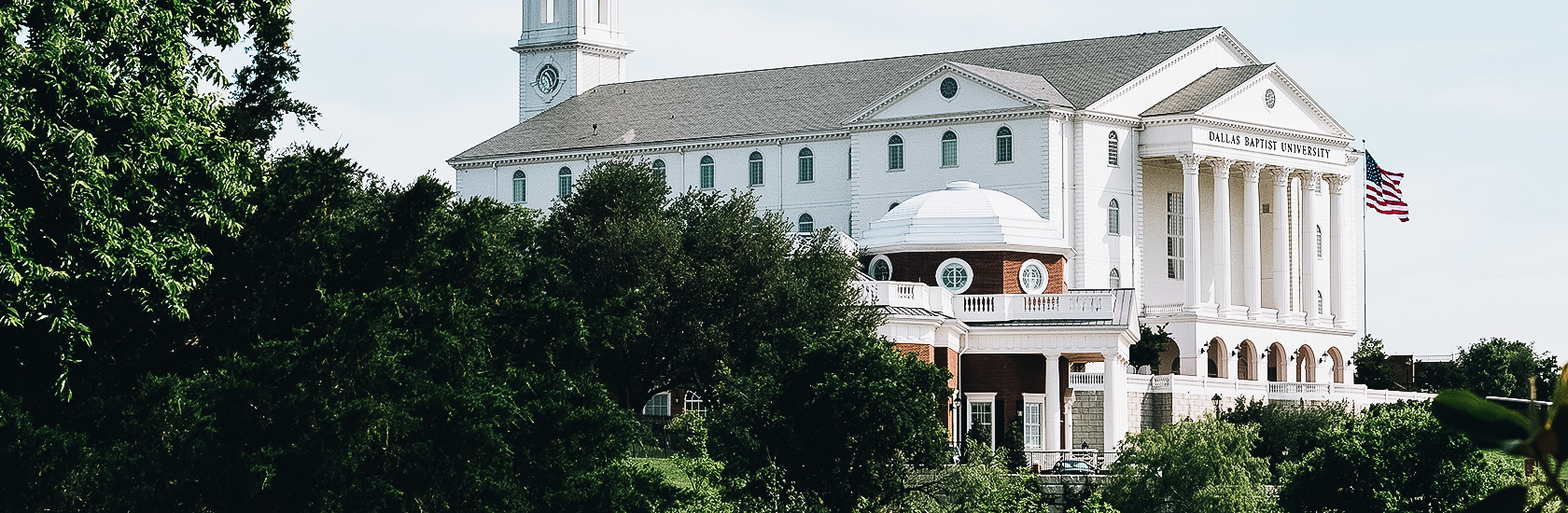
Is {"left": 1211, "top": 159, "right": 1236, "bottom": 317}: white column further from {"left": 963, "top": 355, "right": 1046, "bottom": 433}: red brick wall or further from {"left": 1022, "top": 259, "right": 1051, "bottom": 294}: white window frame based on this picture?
{"left": 963, "top": 355, "right": 1046, "bottom": 433}: red brick wall

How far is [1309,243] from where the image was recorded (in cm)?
10144

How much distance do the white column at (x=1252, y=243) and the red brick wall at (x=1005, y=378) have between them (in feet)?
125

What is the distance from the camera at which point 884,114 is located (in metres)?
95.7

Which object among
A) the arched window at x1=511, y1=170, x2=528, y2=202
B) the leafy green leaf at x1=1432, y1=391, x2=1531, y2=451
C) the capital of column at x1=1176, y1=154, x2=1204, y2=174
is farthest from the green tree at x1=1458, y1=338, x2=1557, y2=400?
the leafy green leaf at x1=1432, y1=391, x2=1531, y2=451

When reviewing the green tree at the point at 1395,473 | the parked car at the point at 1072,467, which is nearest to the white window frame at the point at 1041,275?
the parked car at the point at 1072,467

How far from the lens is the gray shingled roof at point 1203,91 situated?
93.8m

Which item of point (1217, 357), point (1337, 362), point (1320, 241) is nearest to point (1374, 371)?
point (1337, 362)

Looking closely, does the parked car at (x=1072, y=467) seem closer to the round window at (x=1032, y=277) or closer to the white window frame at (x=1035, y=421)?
the white window frame at (x=1035, y=421)

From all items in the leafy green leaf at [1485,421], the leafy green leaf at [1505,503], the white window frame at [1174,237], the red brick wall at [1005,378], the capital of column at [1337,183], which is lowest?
the red brick wall at [1005,378]

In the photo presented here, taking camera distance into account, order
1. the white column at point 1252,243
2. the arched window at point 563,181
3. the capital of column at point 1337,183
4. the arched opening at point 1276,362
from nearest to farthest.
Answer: the white column at point 1252,243 < the arched opening at point 1276,362 < the capital of column at point 1337,183 < the arched window at point 563,181

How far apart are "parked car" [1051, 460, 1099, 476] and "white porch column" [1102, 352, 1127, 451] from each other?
7.02 meters

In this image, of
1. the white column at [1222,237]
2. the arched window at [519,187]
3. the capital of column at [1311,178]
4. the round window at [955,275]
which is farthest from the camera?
the arched window at [519,187]

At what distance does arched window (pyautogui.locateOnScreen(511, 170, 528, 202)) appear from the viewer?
109 metres

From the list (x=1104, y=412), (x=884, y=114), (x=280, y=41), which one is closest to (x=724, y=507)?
(x=280, y=41)
